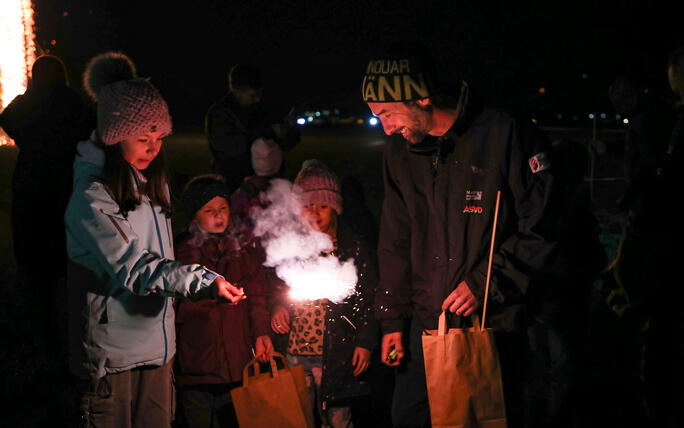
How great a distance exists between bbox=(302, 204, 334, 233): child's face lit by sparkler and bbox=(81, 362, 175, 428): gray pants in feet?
4.84

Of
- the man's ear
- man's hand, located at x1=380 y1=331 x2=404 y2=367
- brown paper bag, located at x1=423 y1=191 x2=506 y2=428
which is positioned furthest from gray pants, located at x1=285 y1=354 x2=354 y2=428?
the man's ear

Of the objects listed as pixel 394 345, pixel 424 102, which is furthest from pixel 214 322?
pixel 424 102

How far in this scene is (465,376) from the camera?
301 cm

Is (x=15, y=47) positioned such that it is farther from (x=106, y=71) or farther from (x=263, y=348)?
(x=263, y=348)

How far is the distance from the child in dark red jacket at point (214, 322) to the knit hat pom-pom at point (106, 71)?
102 cm

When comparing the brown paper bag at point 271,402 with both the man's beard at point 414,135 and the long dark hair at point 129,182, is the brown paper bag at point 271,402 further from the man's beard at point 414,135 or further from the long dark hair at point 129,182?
the man's beard at point 414,135

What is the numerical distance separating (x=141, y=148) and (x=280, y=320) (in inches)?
62.7

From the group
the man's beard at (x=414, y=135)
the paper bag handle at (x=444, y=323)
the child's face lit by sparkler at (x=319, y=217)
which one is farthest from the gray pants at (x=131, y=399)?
the man's beard at (x=414, y=135)

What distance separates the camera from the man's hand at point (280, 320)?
4.23 meters

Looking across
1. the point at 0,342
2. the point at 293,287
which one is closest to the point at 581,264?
the point at 293,287

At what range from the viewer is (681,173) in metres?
2.58

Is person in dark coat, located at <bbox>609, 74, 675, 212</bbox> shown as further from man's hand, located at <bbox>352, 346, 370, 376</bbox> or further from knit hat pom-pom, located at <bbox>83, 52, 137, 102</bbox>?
knit hat pom-pom, located at <bbox>83, 52, 137, 102</bbox>

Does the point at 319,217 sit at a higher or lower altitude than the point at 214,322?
higher

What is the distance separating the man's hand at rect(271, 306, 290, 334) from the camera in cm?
423
